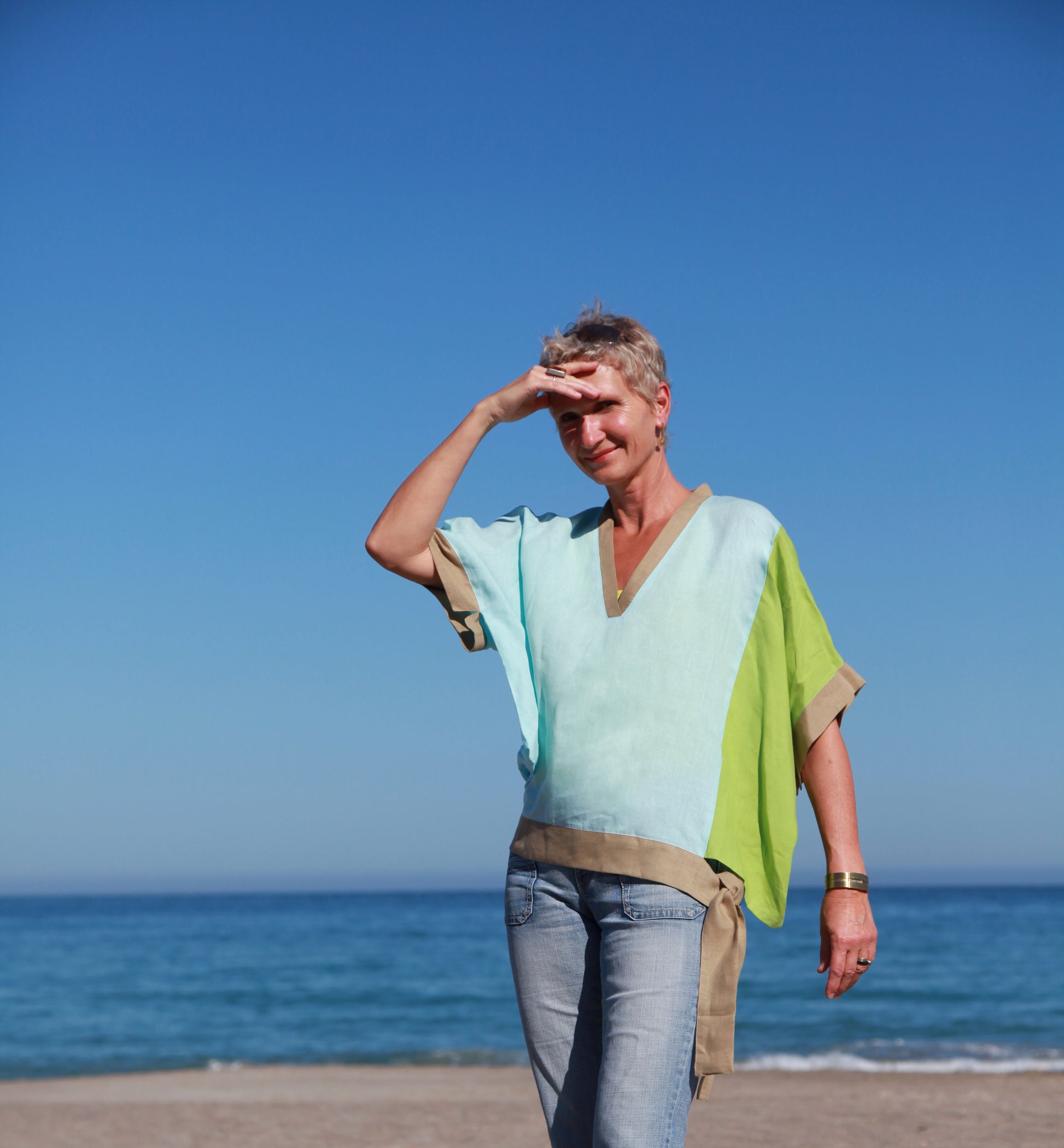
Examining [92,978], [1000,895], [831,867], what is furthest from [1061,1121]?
[1000,895]

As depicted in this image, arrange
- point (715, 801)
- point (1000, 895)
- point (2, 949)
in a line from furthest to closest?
point (1000, 895)
point (2, 949)
point (715, 801)

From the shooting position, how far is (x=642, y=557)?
2322 millimetres

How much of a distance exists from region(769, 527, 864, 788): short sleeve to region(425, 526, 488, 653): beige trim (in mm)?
611

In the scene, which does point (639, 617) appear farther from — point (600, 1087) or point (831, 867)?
point (600, 1087)

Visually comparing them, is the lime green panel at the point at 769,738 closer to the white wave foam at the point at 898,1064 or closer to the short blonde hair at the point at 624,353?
the short blonde hair at the point at 624,353

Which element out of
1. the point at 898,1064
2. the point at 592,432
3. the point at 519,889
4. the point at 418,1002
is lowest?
the point at 418,1002

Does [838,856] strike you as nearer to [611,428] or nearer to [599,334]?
[611,428]

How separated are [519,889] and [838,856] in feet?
1.95

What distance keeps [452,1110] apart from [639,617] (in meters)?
6.16

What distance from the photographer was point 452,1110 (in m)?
7.33

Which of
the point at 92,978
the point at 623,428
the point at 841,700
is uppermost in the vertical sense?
the point at 623,428

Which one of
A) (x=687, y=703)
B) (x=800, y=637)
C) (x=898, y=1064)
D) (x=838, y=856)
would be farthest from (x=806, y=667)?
(x=898, y=1064)

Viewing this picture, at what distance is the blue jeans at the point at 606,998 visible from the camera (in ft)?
6.27

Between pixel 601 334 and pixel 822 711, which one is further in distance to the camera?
pixel 601 334
